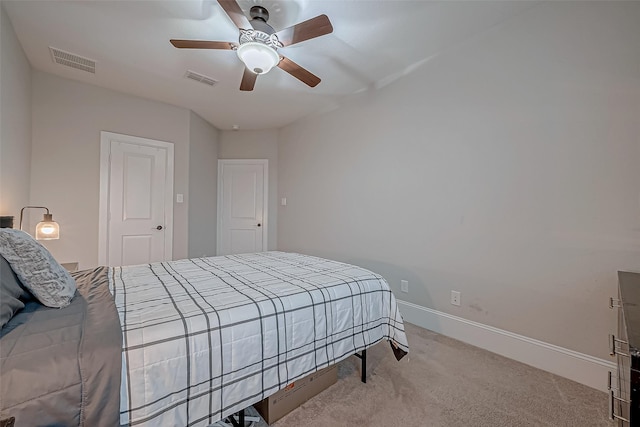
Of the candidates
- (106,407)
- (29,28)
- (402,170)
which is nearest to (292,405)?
(106,407)

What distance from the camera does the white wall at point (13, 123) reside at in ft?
6.43

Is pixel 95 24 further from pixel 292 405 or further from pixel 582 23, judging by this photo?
pixel 582 23

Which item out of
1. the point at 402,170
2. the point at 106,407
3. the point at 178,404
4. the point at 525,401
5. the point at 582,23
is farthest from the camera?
the point at 402,170

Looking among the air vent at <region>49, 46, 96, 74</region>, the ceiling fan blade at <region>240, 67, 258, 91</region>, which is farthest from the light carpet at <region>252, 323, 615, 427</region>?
the air vent at <region>49, 46, 96, 74</region>

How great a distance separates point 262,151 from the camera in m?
4.71

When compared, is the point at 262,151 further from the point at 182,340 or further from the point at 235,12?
the point at 182,340

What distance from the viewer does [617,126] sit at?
5.52 ft

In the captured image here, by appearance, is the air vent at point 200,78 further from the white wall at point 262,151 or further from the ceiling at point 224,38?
the white wall at point 262,151

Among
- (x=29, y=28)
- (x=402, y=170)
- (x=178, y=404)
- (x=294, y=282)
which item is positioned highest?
(x=29, y=28)

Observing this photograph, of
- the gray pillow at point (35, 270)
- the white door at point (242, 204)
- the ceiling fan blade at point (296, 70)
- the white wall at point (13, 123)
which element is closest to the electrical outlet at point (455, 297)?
the ceiling fan blade at point (296, 70)

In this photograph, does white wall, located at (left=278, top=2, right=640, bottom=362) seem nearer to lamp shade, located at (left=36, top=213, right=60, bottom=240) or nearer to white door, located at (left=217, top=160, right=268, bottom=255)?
white door, located at (left=217, top=160, right=268, bottom=255)

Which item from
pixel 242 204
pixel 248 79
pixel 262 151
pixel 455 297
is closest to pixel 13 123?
pixel 248 79

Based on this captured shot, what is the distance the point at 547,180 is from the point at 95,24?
143 inches

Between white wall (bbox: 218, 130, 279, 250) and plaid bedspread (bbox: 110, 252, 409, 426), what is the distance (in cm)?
272
